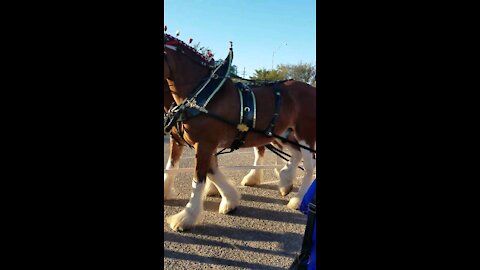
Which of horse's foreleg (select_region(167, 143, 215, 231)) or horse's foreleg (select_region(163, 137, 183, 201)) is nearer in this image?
horse's foreleg (select_region(167, 143, 215, 231))

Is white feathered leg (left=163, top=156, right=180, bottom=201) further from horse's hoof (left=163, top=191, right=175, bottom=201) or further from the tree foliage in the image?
the tree foliage

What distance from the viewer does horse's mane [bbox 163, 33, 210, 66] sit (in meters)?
2.97

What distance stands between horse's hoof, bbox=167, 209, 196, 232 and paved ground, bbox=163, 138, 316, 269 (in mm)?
44

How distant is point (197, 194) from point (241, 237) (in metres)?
0.54

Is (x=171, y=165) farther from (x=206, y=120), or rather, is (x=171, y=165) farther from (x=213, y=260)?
(x=213, y=260)

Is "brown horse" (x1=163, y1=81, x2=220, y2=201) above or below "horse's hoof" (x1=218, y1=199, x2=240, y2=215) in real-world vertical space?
above

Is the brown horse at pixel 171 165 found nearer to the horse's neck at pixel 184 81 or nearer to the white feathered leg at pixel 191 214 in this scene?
the horse's neck at pixel 184 81

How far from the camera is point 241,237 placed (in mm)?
2762

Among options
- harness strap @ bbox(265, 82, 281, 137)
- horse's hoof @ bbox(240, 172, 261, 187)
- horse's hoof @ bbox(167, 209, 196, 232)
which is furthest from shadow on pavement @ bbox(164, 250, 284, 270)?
horse's hoof @ bbox(240, 172, 261, 187)
